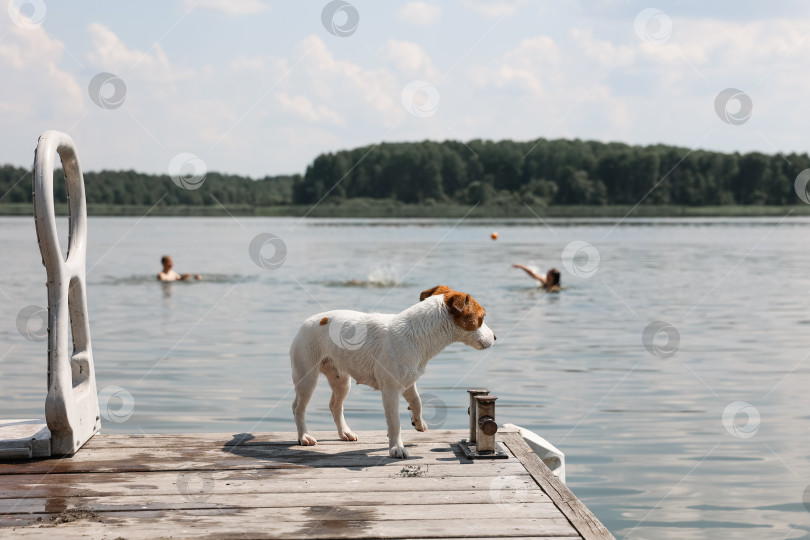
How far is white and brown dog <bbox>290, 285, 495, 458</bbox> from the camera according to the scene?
271 inches

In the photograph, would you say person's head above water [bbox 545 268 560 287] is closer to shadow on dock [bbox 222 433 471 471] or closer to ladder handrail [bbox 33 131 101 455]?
shadow on dock [bbox 222 433 471 471]

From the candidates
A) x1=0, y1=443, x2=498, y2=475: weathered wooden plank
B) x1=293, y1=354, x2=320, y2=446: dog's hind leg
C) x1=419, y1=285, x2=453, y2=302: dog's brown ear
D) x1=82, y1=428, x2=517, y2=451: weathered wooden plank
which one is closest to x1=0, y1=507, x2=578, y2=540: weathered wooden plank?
x1=0, y1=443, x2=498, y2=475: weathered wooden plank

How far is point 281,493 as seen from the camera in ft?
19.6

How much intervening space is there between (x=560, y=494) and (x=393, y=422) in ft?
4.65

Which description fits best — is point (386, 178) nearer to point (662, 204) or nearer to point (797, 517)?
point (662, 204)

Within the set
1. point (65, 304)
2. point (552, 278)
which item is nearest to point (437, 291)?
point (65, 304)

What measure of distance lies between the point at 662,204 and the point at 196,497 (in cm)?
12256

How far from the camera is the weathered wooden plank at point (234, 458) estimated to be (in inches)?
261

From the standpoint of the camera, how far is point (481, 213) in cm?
12531

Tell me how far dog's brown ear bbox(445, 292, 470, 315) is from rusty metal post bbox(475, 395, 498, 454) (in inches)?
26.3

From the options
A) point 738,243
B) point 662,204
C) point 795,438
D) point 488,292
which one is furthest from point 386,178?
point 795,438

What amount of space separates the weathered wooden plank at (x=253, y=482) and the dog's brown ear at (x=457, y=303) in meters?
1.13

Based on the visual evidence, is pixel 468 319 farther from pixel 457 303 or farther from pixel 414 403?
pixel 414 403

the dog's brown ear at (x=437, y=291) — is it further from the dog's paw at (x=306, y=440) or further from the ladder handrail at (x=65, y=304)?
the ladder handrail at (x=65, y=304)
